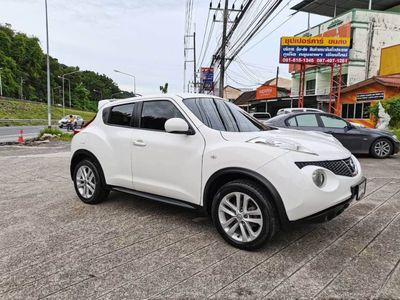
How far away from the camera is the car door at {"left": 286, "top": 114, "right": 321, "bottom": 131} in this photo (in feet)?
28.9

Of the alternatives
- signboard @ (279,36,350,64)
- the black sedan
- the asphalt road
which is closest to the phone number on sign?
signboard @ (279,36,350,64)

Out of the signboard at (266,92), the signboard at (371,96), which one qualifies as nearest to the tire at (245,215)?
the signboard at (371,96)

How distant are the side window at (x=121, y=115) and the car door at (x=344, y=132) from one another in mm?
6435

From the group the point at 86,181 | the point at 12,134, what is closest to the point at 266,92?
the point at 12,134

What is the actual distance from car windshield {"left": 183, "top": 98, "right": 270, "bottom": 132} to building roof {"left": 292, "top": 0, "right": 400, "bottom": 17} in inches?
1198

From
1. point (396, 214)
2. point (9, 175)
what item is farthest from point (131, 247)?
point (9, 175)

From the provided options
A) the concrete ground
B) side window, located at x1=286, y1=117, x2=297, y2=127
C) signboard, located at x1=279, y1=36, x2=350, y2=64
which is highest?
signboard, located at x1=279, y1=36, x2=350, y2=64

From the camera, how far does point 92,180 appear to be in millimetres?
4711

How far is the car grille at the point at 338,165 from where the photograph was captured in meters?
3.00

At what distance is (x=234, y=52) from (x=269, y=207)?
15.3 metres

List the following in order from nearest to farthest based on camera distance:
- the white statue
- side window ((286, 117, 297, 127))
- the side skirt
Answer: the side skirt, side window ((286, 117, 297, 127)), the white statue

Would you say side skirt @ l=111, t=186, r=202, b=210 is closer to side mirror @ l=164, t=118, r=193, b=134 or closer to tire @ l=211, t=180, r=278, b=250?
tire @ l=211, t=180, r=278, b=250

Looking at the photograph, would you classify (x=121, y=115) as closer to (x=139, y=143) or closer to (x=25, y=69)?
(x=139, y=143)

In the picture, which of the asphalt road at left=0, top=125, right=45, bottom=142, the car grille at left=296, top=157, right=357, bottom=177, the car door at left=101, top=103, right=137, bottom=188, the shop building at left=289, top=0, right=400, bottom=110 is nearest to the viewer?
the car grille at left=296, top=157, right=357, bottom=177
